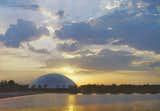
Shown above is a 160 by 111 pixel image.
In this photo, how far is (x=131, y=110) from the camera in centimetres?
5903

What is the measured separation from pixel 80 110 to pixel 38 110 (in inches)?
238

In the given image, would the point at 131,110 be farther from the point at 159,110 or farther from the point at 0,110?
the point at 0,110

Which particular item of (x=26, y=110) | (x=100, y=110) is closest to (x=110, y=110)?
(x=100, y=110)

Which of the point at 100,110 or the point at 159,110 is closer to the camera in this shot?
the point at 159,110

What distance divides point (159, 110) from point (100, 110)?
8.71 meters

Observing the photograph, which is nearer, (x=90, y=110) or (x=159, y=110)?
(x=159, y=110)

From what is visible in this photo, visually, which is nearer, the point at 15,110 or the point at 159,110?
the point at 159,110

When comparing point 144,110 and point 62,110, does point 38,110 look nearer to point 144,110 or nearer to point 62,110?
point 62,110

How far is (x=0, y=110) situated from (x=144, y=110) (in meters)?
21.0

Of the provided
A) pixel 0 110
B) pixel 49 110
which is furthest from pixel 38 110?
pixel 0 110

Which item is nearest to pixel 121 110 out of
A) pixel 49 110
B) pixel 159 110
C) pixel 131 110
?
pixel 131 110

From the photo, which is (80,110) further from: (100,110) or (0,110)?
(0,110)

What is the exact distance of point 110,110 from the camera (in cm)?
5956

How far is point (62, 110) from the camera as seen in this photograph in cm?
5859
